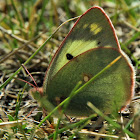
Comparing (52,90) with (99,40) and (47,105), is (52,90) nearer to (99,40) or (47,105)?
(47,105)

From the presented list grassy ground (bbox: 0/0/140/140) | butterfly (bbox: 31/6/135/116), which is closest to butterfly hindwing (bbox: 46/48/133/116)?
butterfly (bbox: 31/6/135/116)

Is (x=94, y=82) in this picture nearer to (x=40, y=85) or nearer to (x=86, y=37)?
(x=86, y=37)

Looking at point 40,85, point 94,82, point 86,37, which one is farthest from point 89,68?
point 40,85

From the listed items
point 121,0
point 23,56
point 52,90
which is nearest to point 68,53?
point 52,90

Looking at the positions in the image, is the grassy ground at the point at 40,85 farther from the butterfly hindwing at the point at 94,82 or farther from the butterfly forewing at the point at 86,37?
the butterfly forewing at the point at 86,37

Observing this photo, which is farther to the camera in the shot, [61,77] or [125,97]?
[61,77]

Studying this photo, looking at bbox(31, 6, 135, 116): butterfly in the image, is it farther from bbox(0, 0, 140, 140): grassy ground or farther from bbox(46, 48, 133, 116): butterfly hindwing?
bbox(0, 0, 140, 140): grassy ground

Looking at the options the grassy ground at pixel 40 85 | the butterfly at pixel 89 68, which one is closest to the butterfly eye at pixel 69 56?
the butterfly at pixel 89 68

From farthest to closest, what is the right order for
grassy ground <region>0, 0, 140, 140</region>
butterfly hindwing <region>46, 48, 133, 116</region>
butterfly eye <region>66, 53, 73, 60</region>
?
→ 1. butterfly eye <region>66, 53, 73, 60</region>
2. butterfly hindwing <region>46, 48, 133, 116</region>
3. grassy ground <region>0, 0, 140, 140</region>
